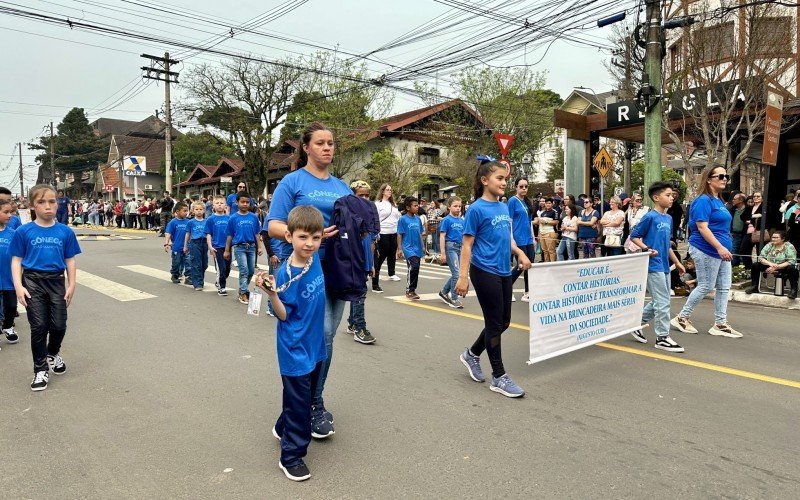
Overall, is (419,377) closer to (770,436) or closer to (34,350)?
(770,436)

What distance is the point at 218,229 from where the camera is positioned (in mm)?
9719

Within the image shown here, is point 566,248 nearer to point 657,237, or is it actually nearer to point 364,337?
point 657,237

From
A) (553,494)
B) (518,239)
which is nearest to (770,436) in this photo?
(553,494)

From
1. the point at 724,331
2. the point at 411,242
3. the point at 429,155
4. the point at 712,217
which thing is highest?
the point at 429,155

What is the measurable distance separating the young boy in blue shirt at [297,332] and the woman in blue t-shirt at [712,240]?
196 inches

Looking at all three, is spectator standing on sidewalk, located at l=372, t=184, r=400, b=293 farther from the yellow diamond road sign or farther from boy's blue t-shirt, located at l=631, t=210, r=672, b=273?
the yellow diamond road sign

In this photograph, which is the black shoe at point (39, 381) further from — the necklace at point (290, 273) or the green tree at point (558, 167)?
the green tree at point (558, 167)

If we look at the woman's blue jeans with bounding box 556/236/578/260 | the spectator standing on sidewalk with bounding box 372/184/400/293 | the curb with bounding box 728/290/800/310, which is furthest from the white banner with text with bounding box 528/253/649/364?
the woman's blue jeans with bounding box 556/236/578/260

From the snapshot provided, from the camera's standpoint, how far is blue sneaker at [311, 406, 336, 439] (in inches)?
145

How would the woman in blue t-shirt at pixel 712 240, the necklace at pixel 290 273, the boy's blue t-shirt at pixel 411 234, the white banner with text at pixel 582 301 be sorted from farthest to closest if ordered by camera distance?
the boy's blue t-shirt at pixel 411 234 → the woman in blue t-shirt at pixel 712 240 → the white banner with text at pixel 582 301 → the necklace at pixel 290 273

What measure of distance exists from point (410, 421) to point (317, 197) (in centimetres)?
A: 170

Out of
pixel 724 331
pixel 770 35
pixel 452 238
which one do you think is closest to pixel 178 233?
pixel 452 238

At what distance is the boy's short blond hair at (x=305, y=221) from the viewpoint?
10.4ft

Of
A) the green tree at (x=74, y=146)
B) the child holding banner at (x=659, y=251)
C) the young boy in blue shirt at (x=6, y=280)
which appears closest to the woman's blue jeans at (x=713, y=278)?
the child holding banner at (x=659, y=251)
